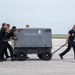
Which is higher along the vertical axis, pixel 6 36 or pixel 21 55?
pixel 6 36

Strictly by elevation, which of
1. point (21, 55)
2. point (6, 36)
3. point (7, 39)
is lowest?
point (21, 55)

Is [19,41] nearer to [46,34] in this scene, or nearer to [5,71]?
[46,34]

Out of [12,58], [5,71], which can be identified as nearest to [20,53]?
[12,58]

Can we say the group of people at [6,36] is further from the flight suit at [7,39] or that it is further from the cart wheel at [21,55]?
the cart wheel at [21,55]

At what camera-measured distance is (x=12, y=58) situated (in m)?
22.5

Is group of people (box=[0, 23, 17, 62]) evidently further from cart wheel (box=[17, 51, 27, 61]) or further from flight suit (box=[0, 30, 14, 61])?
cart wheel (box=[17, 51, 27, 61])

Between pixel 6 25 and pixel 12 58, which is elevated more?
pixel 6 25

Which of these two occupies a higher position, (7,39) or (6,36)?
(6,36)

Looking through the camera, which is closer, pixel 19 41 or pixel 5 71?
pixel 5 71

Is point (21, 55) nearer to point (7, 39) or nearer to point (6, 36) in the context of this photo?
point (7, 39)

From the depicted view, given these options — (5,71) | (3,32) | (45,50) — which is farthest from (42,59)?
(5,71)

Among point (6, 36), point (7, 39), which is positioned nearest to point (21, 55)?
point (7, 39)

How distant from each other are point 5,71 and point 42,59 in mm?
6931

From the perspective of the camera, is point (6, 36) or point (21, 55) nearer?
point (6, 36)
